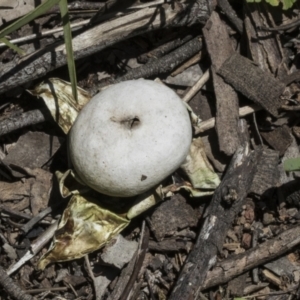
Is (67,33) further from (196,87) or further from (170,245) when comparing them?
(170,245)

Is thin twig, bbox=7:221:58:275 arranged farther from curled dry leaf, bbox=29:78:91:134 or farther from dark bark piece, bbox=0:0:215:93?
dark bark piece, bbox=0:0:215:93

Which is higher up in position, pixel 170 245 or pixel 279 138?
pixel 279 138

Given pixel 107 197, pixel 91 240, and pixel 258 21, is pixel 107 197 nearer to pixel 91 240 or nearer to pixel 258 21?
pixel 91 240

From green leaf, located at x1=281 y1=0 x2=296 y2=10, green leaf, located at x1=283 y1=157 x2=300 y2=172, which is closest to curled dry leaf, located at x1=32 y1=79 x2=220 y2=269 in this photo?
green leaf, located at x1=283 y1=157 x2=300 y2=172

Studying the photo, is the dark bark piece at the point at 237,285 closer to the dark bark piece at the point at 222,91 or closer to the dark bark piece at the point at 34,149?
the dark bark piece at the point at 222,91

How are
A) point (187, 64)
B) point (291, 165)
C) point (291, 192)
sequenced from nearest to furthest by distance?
point (291, 165)
point (291, 192)
point (187, 64)

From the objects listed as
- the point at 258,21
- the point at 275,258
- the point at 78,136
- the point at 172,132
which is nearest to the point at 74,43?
the point at 78,136

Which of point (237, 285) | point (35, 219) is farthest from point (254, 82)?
point (35, 219)
